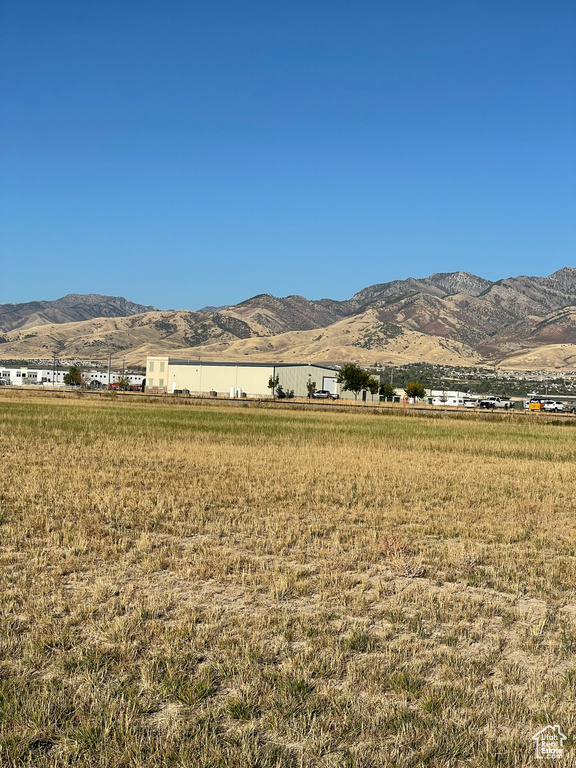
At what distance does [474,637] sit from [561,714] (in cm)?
181

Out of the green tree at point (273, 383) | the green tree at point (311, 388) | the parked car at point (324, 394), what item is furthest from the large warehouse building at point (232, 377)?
the parked car at point (324, 394)

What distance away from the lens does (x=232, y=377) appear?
11919 cm

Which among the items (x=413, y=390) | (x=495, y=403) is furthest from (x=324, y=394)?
(x=495, y=403)

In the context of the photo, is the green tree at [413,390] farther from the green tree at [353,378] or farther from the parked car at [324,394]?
the parked car at [324,394]

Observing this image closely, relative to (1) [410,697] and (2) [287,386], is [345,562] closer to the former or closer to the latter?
(1) [410,697]

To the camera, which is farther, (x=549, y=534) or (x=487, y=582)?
(x=549, y=534)

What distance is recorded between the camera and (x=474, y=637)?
7445 mm

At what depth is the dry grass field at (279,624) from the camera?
520 cm

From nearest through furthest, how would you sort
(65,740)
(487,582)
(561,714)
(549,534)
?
(65,740) → (561,714) → (487,582) → (549,534)

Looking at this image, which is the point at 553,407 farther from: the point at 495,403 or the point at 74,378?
the point at 74,378

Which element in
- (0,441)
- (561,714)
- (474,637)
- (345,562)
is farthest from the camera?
(0,441)

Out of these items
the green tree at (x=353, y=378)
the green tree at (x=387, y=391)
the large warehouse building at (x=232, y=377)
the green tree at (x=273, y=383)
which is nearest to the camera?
the green tree at (x=273, y=383)

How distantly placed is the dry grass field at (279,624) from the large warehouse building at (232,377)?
321ft

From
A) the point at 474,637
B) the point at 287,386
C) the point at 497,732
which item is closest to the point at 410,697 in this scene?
the point at 497,732
